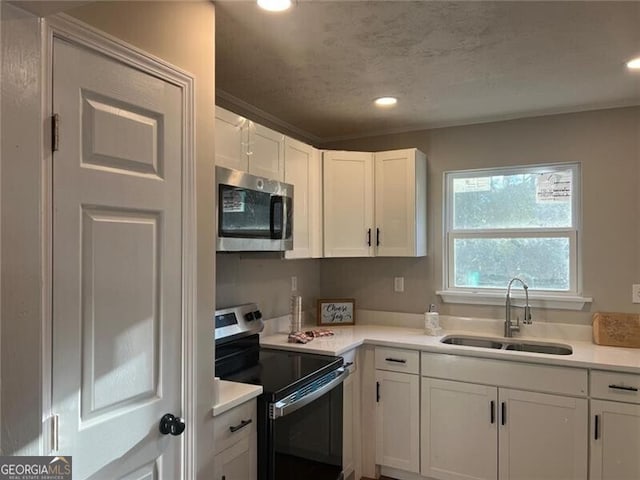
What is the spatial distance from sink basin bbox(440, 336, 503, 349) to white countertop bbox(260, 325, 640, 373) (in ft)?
0.18

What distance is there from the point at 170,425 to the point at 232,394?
0.36 m

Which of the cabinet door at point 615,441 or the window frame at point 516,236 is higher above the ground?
the window frame at point 516,236

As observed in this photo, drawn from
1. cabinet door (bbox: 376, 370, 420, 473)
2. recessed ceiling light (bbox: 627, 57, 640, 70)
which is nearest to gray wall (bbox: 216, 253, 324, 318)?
cabinet door (bbox: 376, 370, 420, 473)

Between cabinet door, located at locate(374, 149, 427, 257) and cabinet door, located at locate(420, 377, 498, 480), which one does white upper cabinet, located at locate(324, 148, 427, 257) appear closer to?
cabinet door, located at locate(374, 149, 427, 257)

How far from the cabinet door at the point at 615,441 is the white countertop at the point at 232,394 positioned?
1800 millimetres

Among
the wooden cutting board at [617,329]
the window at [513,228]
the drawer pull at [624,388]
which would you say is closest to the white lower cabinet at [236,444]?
the drawer pull at [624,388]

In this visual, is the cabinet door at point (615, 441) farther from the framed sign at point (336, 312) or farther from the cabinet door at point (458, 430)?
the framed sign at point (336, 312)

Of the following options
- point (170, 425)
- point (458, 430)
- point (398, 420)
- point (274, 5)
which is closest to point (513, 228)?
point (458, 430)

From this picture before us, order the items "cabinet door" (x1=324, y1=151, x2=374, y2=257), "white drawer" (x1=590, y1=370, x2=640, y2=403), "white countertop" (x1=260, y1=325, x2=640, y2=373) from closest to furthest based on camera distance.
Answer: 1. "white drawer" (x1=590, y1=370, x2=640, y2=403)
2. "white countertop" (x1=260, y1=325, x2=640, y2=373)
3. "cabinet door" (x1=324, y1=151, x2=374, y2=257)

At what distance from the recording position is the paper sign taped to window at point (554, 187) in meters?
3.04

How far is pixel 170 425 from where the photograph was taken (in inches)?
57.9

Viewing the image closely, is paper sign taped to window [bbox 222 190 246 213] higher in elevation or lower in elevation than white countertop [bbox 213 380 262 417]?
higher

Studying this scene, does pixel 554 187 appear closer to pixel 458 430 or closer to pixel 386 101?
pixel 386 101

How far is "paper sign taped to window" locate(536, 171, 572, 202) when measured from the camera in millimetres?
3043
